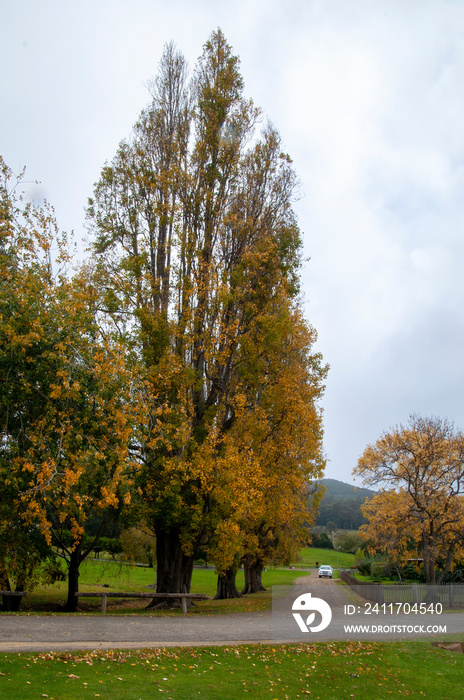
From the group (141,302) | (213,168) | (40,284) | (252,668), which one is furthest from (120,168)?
(252,668)

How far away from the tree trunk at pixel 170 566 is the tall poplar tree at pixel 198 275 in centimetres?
4

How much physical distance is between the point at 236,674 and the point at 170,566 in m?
10.8

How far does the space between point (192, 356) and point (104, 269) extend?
167 inches

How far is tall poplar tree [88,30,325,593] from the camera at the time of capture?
57.4 ft

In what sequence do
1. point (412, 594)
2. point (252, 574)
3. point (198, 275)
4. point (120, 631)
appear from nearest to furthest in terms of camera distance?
point (120, 631), point (198, 275), point (412, 594), point (252, 574)

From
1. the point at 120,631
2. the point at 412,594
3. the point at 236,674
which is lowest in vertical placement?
the point at 412,594

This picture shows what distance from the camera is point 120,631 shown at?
12.2 m

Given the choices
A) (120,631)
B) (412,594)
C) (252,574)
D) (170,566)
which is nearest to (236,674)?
(120,631)

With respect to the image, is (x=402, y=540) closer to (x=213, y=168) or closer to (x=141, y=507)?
(x=141, y=507)

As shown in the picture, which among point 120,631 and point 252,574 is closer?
point 120,631

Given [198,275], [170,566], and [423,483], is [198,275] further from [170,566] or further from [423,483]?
[423,483]

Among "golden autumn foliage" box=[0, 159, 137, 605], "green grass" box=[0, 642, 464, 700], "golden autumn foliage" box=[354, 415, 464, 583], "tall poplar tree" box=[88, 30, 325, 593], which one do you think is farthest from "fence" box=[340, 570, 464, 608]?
"golden autumn foliage" box=[0, 159, 137, 605]

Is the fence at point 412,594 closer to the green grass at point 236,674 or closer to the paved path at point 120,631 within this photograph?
the paved path at point 120,631

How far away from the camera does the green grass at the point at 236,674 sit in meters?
7.53
